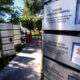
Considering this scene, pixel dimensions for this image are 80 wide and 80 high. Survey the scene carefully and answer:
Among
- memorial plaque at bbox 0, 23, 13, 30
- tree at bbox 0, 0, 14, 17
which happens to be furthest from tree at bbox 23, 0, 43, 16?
memorial plaque at bbox 0, 23, 13, 30

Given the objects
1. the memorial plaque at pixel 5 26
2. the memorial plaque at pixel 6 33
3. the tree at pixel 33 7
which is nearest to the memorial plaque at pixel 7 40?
the memorial plaque at pixel 6 33

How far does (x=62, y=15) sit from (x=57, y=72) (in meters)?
0.54

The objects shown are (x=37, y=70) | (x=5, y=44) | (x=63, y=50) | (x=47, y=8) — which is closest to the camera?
(x=63, y=50)

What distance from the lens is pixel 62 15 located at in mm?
739

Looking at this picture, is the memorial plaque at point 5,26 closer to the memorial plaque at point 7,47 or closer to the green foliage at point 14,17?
the memorial plaque at point 7,47

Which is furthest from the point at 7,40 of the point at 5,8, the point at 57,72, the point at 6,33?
the point at 57,72

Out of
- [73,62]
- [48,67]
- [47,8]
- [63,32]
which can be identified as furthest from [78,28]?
[48,67]

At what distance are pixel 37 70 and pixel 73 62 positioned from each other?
98.6 inches

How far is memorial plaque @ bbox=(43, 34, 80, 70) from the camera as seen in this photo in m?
0.67

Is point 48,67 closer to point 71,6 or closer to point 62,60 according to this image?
point 62,60

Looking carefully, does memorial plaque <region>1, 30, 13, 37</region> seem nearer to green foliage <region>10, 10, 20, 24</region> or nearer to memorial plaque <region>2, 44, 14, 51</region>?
memorial plaque <region>2, 44, 14, 51</region>

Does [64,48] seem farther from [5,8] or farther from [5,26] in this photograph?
[5,8]

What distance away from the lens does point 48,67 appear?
3.16ft

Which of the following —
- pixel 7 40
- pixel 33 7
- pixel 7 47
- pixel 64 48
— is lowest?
pixel 7 47
